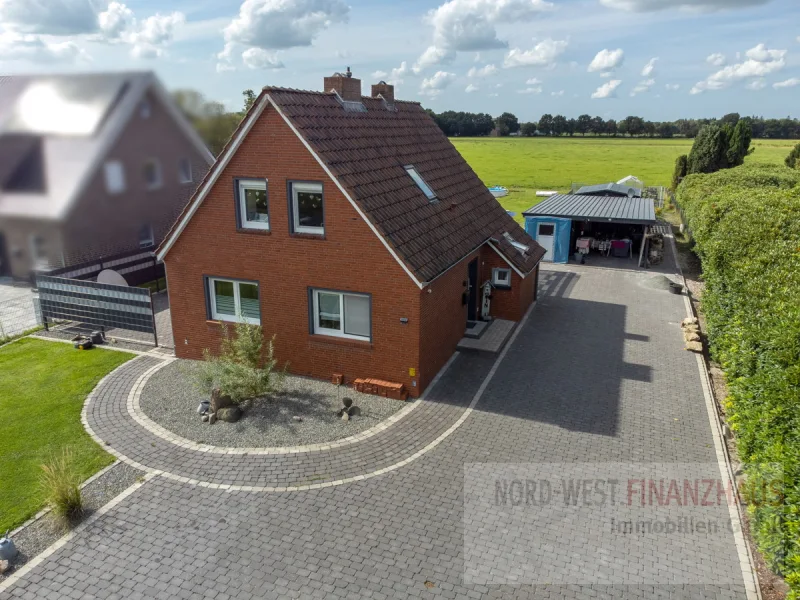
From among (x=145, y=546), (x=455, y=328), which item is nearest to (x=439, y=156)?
(x=455, y=328)

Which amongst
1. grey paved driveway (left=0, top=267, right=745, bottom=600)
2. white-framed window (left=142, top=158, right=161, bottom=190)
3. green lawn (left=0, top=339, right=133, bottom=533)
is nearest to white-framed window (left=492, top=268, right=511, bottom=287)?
grey paved driveway (left=0, top=267, right=745, bottom=600)

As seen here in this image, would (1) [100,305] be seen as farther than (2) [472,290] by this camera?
No

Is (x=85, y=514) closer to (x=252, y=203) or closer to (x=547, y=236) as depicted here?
(x=252, y=203)

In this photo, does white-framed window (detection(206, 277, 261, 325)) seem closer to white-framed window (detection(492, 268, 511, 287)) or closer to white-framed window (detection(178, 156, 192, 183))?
white-framed window (detection(492, 268, 511, 287))

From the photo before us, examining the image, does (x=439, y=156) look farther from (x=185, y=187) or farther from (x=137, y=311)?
(x=185, y=187)

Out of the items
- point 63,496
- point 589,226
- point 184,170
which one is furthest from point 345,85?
point 589,226

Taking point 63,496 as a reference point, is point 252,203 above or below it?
above

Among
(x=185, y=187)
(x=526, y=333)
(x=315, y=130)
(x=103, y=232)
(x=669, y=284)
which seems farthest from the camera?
(x=669, y=284)
